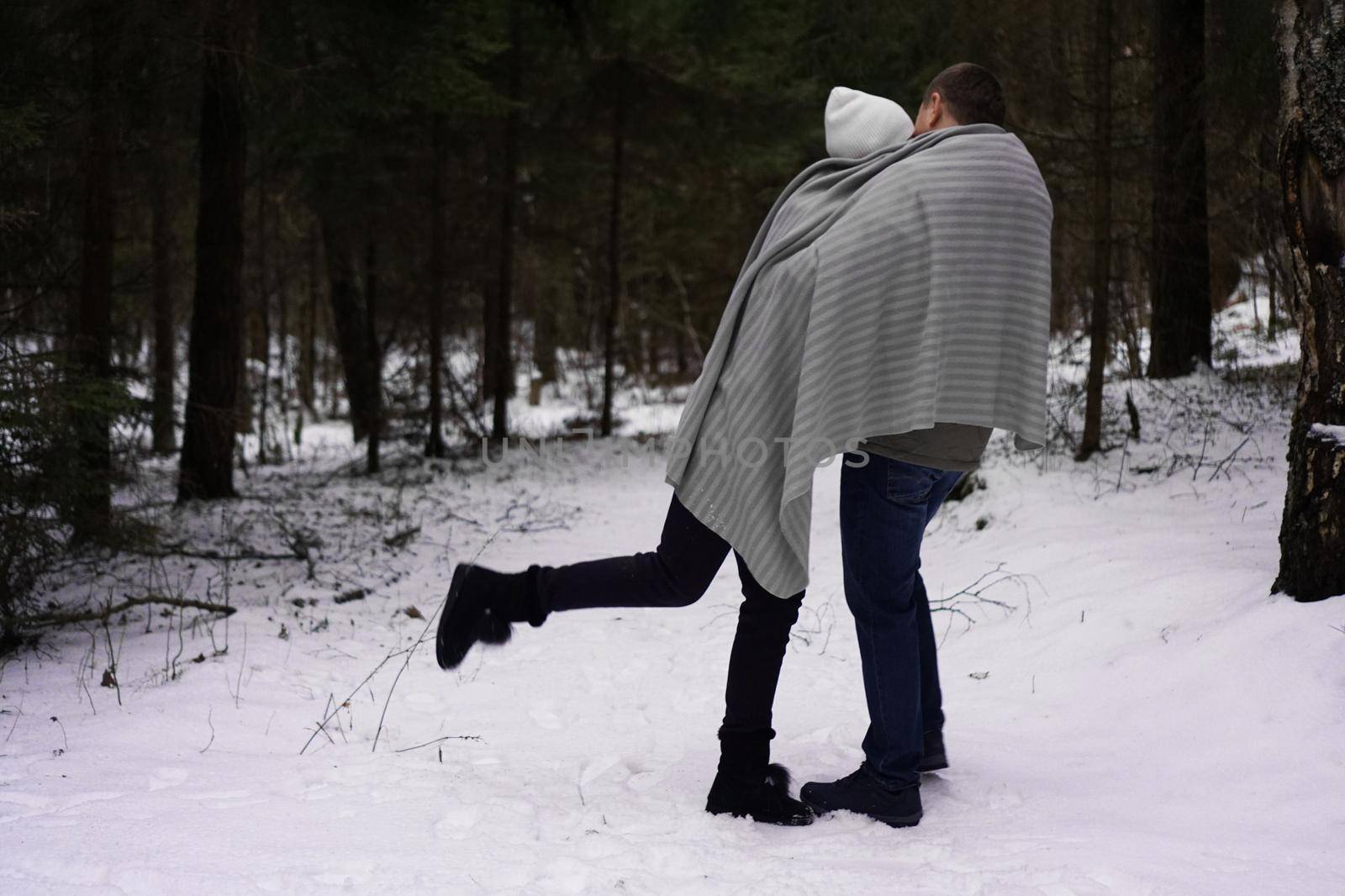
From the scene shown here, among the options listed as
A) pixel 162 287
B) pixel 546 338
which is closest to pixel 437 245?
pixel 162 287

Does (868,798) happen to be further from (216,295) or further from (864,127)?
(216,295)

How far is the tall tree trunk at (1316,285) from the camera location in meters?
3.68

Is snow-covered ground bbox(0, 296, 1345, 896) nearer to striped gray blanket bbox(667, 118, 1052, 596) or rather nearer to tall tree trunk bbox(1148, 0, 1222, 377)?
striped gray blanket bbox(667, 118, 1052, 596)

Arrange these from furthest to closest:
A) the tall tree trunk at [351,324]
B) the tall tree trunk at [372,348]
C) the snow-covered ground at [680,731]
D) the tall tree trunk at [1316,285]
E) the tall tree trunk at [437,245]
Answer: the tall tree trunk at [351,324] → the tall tree trunk at [372,348] → the tall tree trunk at [437,245] → the tall tree trunk at [1316,285] → the snow-covered ground at [680,731]

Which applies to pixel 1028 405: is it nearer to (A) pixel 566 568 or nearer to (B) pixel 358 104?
(A) pixel 566 568

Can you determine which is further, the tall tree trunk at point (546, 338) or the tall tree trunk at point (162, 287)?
the tall tree trunk at point (546, 338)

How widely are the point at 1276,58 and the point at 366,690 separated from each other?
14.6 ft

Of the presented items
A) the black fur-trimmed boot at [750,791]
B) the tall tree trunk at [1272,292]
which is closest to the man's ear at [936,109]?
the black fur-trimmed boot at [750,791]

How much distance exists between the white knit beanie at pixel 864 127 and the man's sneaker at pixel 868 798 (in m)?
1.73

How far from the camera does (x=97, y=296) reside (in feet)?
23.6

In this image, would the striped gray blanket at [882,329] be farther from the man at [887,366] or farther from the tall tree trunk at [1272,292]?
the tall tree trunk at [1272,292]

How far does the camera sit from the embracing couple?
2.60 m

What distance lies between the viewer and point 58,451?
4.71m

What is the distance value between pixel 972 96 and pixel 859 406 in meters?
0.89
